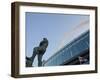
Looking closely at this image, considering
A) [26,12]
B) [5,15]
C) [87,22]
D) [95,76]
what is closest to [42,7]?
[26,12]

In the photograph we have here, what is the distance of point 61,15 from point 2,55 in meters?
0.44

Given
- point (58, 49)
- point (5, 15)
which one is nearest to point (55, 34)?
point (58, 49)

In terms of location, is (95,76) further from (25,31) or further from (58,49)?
(25,31)

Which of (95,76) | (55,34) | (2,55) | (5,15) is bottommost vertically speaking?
(95,76)

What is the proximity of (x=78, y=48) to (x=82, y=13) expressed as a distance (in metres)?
0.23

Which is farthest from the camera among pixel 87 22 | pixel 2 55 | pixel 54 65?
pixel 87 22

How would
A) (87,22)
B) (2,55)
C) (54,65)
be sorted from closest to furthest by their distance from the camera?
1. (2,55)
2. (54,65)
3. (87,22)

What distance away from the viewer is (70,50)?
1595 millimetres

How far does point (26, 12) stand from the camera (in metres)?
1.48

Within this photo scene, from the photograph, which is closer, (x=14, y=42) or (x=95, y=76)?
(x=14, y=42)

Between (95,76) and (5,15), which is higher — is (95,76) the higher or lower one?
the lower one

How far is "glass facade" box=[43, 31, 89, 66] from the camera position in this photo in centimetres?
155

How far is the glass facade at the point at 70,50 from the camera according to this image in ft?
5.08

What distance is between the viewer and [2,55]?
1419mm
